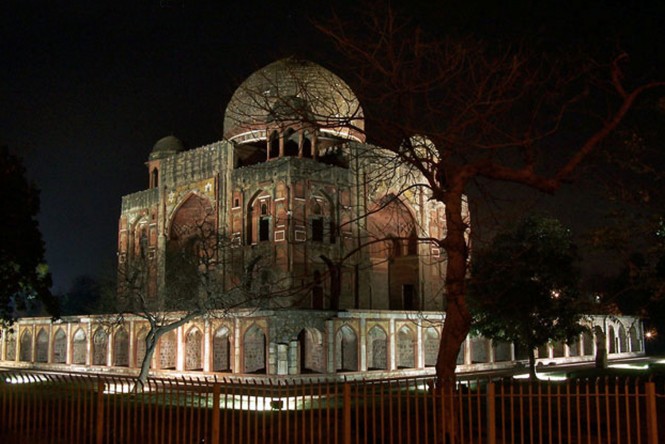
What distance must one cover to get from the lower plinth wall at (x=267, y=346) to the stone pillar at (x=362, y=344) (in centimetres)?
4

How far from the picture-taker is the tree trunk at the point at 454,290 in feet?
30.9

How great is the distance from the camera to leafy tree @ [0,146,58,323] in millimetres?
18163

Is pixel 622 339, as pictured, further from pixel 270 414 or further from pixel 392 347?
pixel 270 414

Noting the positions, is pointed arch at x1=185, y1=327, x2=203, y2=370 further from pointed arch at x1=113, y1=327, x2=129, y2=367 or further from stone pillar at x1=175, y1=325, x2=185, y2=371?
pointed arch at x1=113, y1=327, x2=129, y2=367

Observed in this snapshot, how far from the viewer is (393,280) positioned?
3797 centimetres

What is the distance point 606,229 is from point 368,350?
17437mm

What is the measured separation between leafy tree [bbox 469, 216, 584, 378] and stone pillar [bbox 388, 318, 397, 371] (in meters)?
4.18

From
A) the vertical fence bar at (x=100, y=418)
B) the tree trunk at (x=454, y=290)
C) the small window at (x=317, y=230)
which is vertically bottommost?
the vertical fence bar at (x=100, y=418)

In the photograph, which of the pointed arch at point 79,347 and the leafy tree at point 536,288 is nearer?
the leafy tree at point 536,288

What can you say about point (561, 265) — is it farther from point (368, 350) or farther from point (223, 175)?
point (223, 175)

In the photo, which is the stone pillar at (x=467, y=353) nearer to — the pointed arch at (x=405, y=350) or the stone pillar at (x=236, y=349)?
the pointed arch at (x=405, y=350)

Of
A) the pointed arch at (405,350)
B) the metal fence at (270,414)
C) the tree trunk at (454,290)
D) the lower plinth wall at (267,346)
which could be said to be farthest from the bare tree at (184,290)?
the tree trunk at (454,290)

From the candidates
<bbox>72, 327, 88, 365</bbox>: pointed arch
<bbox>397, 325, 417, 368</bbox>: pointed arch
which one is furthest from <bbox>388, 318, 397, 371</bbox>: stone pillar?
<bbox>72, 327, 88, 365</bbox>: pointed arch

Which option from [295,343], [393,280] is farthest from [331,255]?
[295,343]
